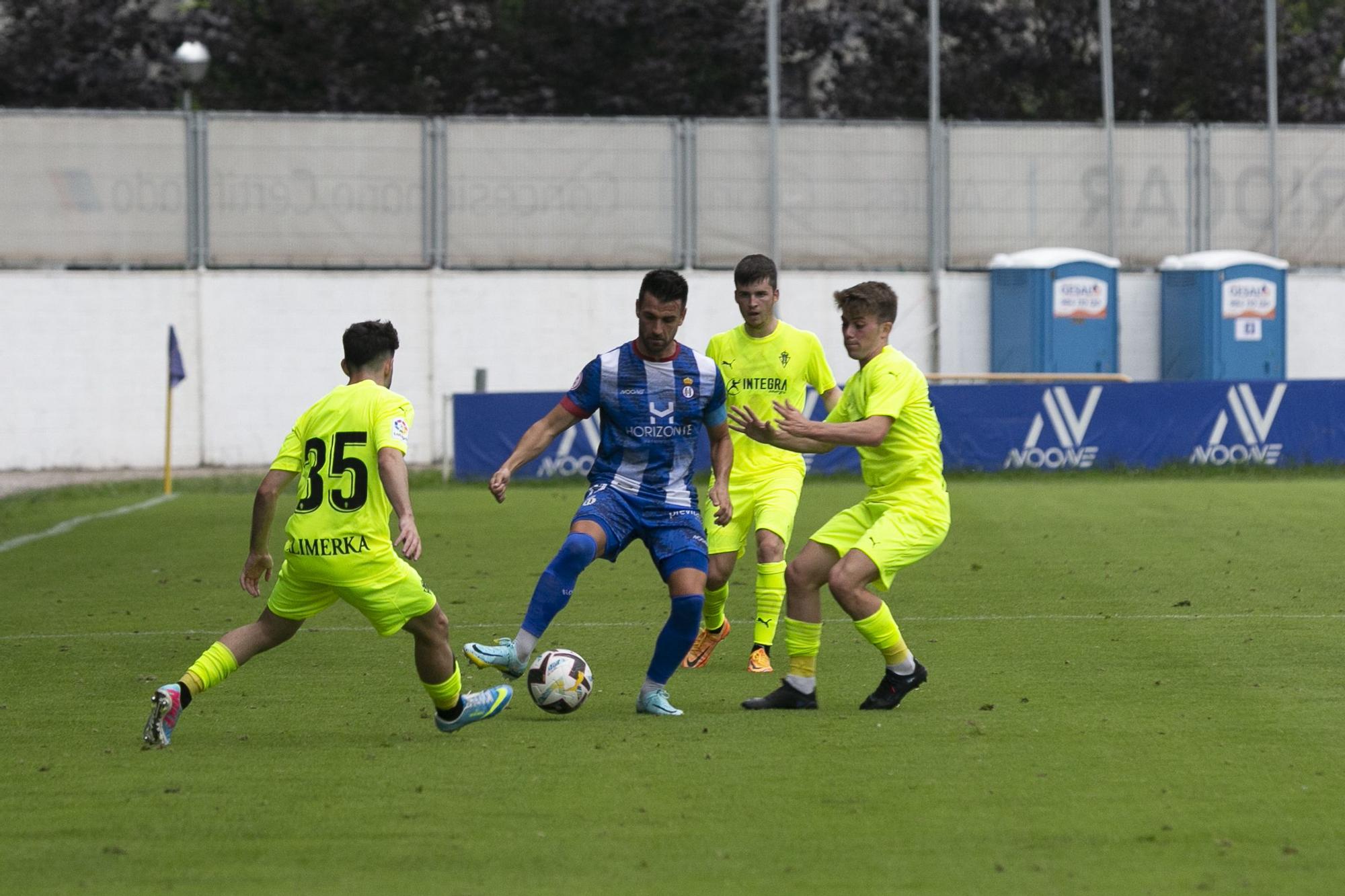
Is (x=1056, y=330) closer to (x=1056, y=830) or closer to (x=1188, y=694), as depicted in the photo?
(x=1188, y=694)

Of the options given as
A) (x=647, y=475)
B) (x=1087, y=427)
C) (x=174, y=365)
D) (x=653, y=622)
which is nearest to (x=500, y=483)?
(x=647, y=475)

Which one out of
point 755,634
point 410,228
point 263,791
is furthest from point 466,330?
point 263,791

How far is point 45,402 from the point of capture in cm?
2817

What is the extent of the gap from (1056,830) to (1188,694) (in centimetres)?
278

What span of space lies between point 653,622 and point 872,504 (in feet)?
10.8

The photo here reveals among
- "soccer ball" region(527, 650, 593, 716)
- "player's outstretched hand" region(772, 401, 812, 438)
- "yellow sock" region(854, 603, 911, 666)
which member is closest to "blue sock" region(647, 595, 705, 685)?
"soccer ball" region(527, 650, 593, 716)

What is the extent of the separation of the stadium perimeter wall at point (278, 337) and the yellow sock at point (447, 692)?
802 inches

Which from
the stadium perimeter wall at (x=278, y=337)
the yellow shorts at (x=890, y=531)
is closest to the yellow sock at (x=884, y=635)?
the yellow shorts at (x=890, y=531)

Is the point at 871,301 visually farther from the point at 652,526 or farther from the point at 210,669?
the point at 210,669

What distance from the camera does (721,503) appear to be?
8133 mm

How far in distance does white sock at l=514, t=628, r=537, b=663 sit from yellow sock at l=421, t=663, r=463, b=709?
377 mm

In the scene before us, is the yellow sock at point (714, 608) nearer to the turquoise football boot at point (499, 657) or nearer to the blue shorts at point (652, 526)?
the blue shorts at point (652, 526)

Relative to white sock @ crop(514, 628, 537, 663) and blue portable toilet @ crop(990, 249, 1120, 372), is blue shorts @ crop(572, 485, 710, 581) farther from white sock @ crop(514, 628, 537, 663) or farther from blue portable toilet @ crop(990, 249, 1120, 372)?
blue portable toilet @ crop(990, 249, 1120, 372)

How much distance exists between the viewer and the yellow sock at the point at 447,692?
7395 mm
